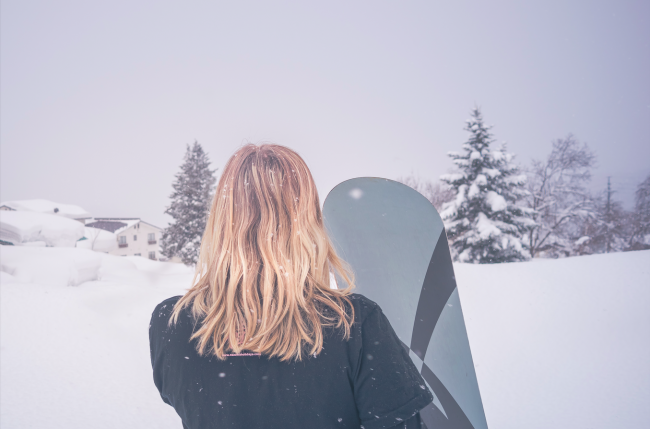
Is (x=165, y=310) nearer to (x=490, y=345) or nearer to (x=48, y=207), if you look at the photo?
(x=490, y=345)

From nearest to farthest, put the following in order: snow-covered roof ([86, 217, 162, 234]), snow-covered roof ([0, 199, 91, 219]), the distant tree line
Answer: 1. the distant tree line
2. snow-covered roof ([0, 199, 91, 219])
3. snow-covered roof ([86, 217, 162, 234])

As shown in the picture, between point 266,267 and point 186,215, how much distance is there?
22070 mm

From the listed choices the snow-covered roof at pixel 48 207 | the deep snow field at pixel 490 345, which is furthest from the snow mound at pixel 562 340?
the snow-covered roof at pixel 48 207

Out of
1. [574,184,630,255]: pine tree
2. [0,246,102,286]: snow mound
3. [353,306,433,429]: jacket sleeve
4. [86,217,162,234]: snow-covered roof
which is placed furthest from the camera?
[86,217,162,234]: snow-covered roof

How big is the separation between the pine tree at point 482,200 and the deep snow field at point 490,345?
23.5ft

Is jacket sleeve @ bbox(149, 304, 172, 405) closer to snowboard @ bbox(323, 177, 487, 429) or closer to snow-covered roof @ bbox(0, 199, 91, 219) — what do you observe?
snowboard @ bbox(323, 177, 487, 429)

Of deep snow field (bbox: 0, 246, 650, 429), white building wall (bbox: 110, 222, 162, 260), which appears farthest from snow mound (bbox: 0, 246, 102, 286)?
white building wall (bbox: 110, 222, 162, 260)

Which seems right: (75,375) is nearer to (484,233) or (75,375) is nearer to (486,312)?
(486,312)

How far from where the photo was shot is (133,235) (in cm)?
3622

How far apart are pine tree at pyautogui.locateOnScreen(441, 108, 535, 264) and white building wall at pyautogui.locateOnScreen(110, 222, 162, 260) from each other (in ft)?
105

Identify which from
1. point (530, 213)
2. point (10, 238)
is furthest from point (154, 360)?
point (530, 213)

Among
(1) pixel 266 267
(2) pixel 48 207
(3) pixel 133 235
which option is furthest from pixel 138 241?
(1) pixel 266 267

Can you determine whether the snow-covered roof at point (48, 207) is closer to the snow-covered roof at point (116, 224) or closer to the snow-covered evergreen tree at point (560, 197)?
the snow-covered roof at point (116, 224)

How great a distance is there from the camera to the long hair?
2.74 feet
